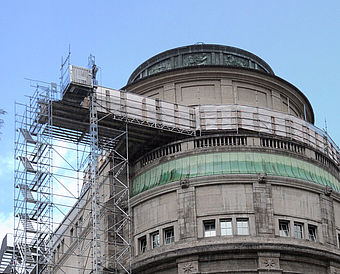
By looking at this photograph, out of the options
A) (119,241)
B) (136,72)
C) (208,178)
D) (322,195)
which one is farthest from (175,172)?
(136,72)

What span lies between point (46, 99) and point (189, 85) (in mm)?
12705

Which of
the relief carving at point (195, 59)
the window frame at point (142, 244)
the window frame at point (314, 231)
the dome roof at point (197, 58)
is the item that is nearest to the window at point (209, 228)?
the window frame at point (142, 244)

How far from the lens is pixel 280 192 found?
62469mm

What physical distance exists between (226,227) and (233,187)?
3.28 meters

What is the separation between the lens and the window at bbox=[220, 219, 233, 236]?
2384 inches

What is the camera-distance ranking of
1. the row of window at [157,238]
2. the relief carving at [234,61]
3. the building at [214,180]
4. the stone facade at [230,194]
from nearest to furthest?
the stone facade at [230,194] < the building at [214,180] < the row of window at [157,238] < the relief carving at [234,61]

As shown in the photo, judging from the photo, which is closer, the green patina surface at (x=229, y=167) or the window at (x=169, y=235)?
the window at (x=169, y=235)

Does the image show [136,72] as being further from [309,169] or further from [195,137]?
[309,169]

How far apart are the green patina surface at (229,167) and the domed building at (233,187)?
9 cm

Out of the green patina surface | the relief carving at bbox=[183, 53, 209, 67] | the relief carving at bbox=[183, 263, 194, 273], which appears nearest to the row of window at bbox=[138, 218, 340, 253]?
the relief carving at bbox=[183, 263, 194, 273]

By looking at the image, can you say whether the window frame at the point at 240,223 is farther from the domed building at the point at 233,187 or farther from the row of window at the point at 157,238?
the row of window at the point at 157,238

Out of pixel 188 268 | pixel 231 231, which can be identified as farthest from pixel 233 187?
pixel 188 268

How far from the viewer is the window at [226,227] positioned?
199ft

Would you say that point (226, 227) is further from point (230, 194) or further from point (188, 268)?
point (188, 268)
